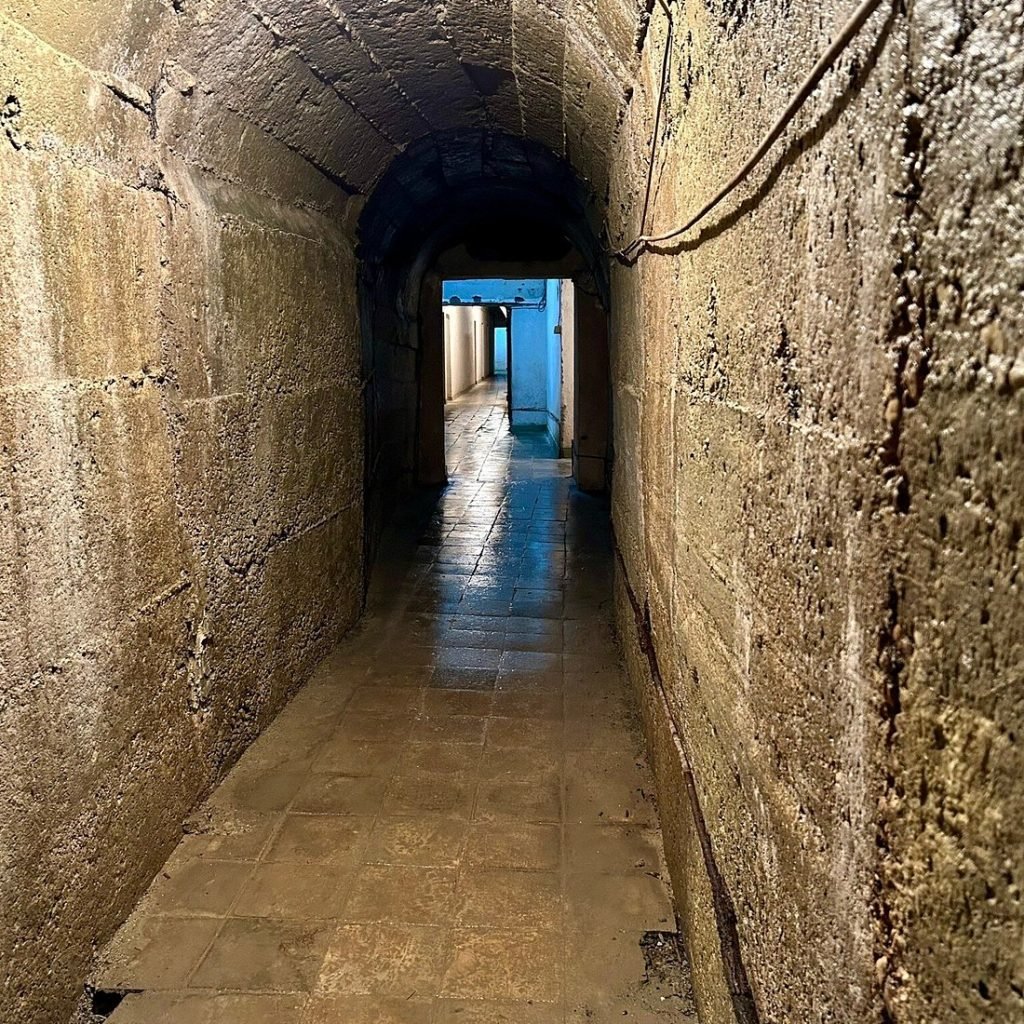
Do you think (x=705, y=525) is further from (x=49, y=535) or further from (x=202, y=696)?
(x=202, y=696)

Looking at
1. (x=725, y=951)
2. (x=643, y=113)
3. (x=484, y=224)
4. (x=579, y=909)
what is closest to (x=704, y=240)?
(x=643, y=113)

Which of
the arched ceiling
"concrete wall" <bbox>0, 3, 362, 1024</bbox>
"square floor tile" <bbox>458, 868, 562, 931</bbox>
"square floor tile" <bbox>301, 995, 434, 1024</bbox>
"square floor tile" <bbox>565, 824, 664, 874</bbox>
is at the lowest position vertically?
"square floor tile" <bbox>301, 995, 434, 1024</bbox>

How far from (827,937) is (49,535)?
1.95 metres

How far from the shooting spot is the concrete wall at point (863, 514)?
0.74 metres

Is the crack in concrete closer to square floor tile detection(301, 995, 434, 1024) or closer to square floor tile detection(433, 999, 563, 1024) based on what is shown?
square floor tile detection(433, 999, 563, 1024)

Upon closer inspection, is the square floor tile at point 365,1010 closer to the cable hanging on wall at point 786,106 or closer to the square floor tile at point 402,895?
the square floor tile at point 402,895

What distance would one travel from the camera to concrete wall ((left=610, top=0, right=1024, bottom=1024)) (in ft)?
2.43

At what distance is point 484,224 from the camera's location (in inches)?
336

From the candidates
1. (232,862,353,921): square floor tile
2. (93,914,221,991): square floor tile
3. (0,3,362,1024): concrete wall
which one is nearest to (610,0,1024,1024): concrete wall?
(232,862,353,921): square floor tile

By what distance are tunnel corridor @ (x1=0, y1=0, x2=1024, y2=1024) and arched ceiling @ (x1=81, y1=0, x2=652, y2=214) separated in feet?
A: 0.07

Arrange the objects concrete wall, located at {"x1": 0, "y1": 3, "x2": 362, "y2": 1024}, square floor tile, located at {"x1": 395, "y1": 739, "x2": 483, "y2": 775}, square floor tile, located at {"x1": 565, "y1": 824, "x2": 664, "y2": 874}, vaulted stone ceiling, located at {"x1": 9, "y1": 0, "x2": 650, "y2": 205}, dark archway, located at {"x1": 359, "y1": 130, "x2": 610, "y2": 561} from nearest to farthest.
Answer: concrete wall, located at {"x1": 0, "y1": 3, "x2": 362, "y2": 1024} → vaulted stone ceiling, located at {"x1": 9, "y1": 0, "x2": 650, "y2": 205} → square floor tile, located at {"x1": 565, "y1": 824, "x2": 664, "y2": 874} → square floor tile, located at {"x1": 395, "y1": 739, "x2": 483, "y2": 775} → dark archway, located at {"x1": 359, "y1": 130, "x2": 610, "y2": 561}

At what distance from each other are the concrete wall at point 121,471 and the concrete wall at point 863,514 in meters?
1.59

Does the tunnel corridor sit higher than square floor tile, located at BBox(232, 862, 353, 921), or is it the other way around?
the tunnel corridor

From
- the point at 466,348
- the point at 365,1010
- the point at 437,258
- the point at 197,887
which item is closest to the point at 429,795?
the point at 197,887
